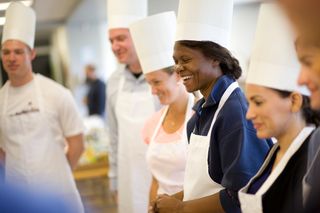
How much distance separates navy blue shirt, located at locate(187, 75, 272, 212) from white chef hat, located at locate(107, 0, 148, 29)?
2.49 ft

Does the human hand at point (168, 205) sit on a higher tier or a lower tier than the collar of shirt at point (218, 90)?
lower

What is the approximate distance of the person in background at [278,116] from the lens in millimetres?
757

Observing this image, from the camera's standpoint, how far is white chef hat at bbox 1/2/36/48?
1413mm

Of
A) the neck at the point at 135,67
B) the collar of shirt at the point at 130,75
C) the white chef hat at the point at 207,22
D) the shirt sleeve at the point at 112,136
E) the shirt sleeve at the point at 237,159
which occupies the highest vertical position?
the white chef hat at the point at 207,22

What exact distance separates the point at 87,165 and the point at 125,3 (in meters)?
1.17

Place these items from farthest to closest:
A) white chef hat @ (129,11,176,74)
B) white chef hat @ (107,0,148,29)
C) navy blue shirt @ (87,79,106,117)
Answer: navy blue shirt @ (87,79,106,117) < white chef hat @ (107,0,148,29) < white chef hat @ (129,11,176,74)

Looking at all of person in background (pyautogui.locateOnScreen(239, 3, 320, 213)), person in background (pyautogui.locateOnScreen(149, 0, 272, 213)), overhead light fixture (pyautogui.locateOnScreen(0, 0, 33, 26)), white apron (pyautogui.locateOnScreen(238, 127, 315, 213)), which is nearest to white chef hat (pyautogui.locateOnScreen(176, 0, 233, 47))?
person in background (pyautogui.locateOnScreen(149, 0, 272, 213))

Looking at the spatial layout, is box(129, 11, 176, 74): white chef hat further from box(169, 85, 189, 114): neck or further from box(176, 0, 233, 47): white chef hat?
box(176, 0, 233, 47): white chef hat

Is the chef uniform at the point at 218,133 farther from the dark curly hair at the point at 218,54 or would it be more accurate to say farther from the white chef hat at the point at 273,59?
the white chef hat at the point at 273,59

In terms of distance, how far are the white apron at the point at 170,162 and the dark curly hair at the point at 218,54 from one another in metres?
0.29

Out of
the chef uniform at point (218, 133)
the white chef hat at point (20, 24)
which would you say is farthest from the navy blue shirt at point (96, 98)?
the chef uniform at point (218, 133)

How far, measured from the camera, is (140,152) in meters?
1.64

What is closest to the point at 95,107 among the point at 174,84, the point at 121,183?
the point at 121,183

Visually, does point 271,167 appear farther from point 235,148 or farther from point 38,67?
point 38,67
